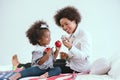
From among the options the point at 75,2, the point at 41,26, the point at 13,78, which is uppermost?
the point at 75,2

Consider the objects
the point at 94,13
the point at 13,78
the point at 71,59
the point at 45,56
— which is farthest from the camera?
the point at 94,13

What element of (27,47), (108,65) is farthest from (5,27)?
A: (108,65)

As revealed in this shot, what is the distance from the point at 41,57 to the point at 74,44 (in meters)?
0.25

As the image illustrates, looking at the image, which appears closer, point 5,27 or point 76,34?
point 76,34

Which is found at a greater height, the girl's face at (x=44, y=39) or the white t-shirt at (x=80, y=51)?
the girl's face at (x=44, y=39)

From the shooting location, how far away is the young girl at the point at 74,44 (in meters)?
1.53

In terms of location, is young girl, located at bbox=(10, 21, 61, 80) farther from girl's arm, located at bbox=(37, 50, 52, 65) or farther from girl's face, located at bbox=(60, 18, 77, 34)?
girl's face, located at bbox=(60, 18, 77, 34)

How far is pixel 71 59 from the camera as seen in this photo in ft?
5.44

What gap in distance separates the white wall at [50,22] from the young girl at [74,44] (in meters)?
0.60

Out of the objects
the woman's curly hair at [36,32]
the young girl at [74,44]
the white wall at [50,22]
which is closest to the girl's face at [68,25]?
the young girl at [74,44]

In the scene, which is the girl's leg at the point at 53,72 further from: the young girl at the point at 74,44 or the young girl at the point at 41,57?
the young girl at the point at 74,44

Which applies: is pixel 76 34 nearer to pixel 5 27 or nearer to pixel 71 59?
pixel 71 59

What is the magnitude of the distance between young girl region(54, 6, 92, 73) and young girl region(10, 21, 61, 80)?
13cm

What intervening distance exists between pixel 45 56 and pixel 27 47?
90 centimetres
